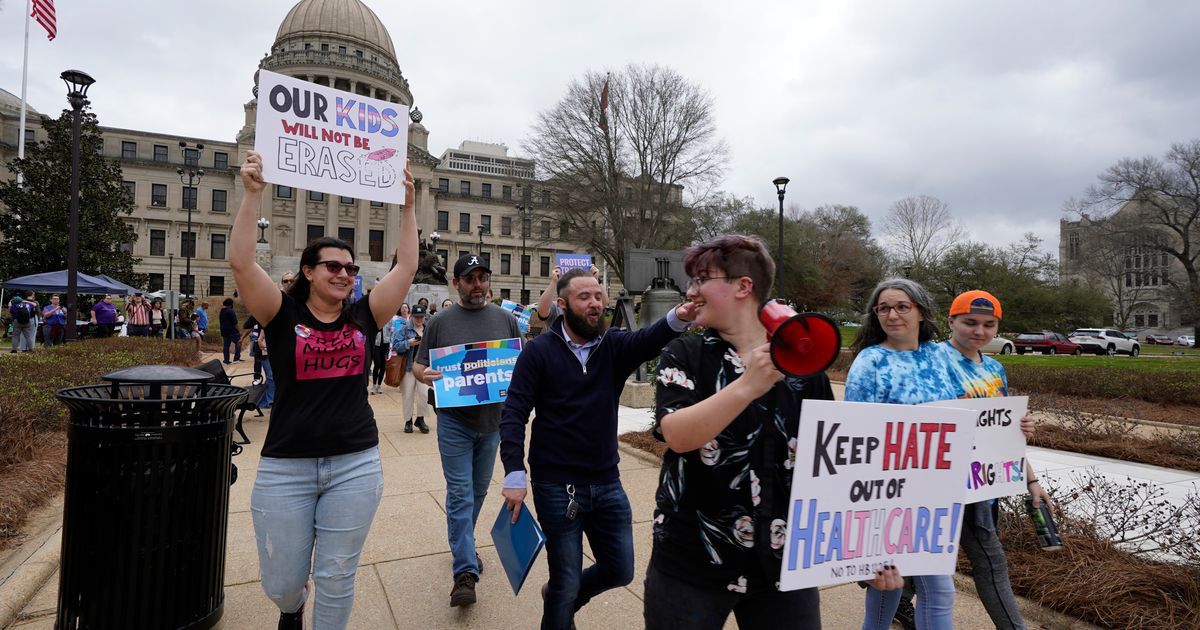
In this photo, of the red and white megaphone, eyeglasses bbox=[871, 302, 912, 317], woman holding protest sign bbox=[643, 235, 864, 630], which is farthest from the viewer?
eyeglasses bbox=[871, 302, 912, 317]

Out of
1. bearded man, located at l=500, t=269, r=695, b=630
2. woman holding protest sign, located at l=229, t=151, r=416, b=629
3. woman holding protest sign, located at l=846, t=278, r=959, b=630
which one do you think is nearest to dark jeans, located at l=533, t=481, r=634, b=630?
bearded man, located at l=500, t=269, r=695, b=630

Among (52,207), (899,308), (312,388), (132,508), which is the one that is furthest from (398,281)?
(52,207)

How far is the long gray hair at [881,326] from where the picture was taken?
2.97 metres

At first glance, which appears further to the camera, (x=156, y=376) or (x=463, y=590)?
(x=463, y=590)

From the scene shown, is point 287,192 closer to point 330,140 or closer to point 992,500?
point 330,140

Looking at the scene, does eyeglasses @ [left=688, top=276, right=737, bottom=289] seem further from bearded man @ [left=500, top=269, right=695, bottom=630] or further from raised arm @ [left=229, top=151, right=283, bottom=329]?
raised arm @ [left=229, top=151, right=283, bottom=329]

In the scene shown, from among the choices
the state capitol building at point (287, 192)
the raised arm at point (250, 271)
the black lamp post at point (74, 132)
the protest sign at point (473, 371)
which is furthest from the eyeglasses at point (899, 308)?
the state capitol building at point (287, 192)

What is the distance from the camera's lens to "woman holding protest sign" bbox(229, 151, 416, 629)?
8.51 feet

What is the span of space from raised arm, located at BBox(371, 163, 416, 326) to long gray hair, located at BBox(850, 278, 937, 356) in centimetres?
221

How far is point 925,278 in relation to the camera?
4684 cm

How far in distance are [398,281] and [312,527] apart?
3.72 feet

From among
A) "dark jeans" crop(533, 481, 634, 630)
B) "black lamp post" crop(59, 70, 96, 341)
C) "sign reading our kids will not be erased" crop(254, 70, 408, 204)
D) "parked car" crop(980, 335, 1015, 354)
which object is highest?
"black lamp post" crop(59, 70, 96, 341)

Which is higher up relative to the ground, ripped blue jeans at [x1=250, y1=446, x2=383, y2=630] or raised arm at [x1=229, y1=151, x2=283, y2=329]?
raised arm at [x1=229, y1=151, x2=283, y2=329]

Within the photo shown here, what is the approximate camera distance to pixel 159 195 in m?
67.6
